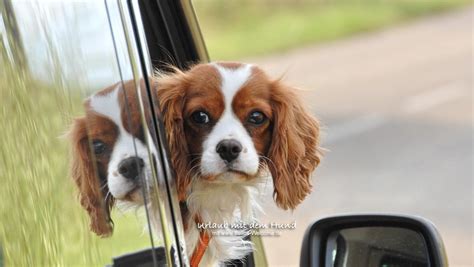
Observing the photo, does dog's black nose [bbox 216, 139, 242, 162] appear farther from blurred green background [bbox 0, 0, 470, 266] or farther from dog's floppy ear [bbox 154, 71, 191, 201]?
blurred green background [bbox 0, 0, 470, 266]

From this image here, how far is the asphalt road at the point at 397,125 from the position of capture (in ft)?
18.3

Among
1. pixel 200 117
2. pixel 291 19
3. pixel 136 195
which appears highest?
pixel 291 19

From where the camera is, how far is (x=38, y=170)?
1.19m

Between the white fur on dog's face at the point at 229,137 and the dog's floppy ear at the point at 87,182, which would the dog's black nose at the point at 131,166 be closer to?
the dog's floppy ear at the point at 87,182

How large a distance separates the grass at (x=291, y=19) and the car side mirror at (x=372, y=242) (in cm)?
597

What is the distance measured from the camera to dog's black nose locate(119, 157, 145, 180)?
1.22 meters

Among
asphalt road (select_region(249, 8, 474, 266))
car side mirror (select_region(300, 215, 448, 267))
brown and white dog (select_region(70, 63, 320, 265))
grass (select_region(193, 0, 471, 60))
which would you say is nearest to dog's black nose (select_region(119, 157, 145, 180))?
brown and white dog (select_region(70, 63, 320, 265))

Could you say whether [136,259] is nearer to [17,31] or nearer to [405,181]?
[17,31]

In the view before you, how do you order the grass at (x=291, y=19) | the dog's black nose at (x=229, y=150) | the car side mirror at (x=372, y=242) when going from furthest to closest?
the grass at (x=291, y=19), the car side mirror at (x=372, y=242), the dog's black nose at (x=229, y=150)

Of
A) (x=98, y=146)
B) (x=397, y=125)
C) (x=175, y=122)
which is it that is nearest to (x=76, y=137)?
(x=98, y=146)

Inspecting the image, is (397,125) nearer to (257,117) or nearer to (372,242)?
(372,242)

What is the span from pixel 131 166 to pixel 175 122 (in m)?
0.30

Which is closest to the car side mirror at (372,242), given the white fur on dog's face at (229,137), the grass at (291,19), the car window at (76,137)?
the white fur on dog's face at (229,137)

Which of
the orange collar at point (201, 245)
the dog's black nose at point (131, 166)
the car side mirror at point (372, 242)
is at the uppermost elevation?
the dog's black nose at point (131, 166)
